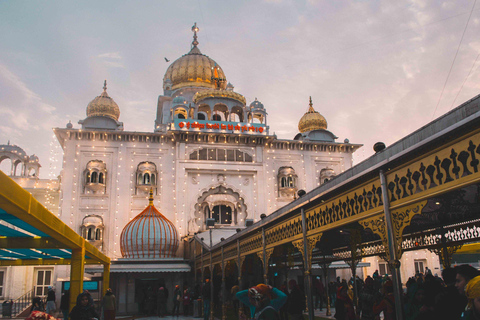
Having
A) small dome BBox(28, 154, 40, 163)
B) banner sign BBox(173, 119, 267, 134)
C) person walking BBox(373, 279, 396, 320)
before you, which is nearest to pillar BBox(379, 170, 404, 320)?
person walking BBox(373, 279, 396, 320)

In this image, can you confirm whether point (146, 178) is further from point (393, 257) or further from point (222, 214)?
point (393, 257)

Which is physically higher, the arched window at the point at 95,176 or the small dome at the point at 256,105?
the small dome at the point at 256,105

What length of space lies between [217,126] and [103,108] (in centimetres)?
884

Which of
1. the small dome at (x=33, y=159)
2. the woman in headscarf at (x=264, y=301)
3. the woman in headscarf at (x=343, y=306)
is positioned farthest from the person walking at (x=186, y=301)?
the small dome at (x=33, y=159)

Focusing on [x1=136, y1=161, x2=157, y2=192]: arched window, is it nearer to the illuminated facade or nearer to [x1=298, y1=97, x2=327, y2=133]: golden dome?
the illuminated facade

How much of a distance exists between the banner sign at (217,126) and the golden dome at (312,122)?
469 centimetres

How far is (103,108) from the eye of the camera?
31891mm

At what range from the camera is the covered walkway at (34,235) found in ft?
20.3

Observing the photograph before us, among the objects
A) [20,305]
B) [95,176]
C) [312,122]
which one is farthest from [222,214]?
[20,305]

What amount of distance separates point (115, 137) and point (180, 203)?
677cm

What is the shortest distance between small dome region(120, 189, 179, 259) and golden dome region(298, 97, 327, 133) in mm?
14664

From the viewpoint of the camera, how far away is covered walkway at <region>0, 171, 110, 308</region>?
6180mm

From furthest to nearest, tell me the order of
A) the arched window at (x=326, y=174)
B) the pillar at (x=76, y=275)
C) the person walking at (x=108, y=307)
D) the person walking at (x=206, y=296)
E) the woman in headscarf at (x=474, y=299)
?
the arched window at (x=326, y=174), the person walking at (x=206, y=296), the person walking at (x=108, y=307), the pillar at (x=76, y=275), the woman in headscarf at (x=474, y=299)

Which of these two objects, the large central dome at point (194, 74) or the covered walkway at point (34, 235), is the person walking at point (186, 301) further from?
the large central dome at point (194, 74)
